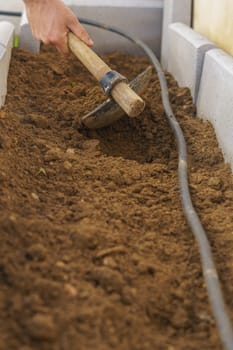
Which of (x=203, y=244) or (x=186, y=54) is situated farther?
(x=186, y=54)

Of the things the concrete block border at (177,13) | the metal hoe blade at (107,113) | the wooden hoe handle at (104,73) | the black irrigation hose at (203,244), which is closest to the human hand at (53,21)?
the wooden hoe handle at (104,73)

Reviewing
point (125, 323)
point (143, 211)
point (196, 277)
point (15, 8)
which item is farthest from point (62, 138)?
point (15, 8)

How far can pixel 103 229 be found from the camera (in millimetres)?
1349

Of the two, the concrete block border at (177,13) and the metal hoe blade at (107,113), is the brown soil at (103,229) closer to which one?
the metal hoe blade at (107,113)

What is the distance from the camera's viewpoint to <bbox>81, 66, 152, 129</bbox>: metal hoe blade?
6.91 feet

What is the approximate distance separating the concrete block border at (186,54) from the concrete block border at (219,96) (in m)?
0.06

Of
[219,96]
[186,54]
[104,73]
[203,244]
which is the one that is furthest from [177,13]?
[203,244]

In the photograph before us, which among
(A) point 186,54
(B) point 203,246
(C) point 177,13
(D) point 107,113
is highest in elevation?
(C) point 177,13

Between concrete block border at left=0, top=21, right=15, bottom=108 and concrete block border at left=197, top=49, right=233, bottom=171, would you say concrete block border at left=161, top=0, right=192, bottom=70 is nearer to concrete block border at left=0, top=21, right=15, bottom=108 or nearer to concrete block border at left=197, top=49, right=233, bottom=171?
concrete block border at left=197, top=49, right=233, bottom=171

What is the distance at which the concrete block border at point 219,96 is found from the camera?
1.87 meters

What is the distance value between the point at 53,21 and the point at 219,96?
74cm

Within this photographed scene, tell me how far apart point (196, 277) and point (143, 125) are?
1069mm

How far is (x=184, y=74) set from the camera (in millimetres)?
2453

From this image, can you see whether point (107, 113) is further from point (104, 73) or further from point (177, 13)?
point (177, 13)
